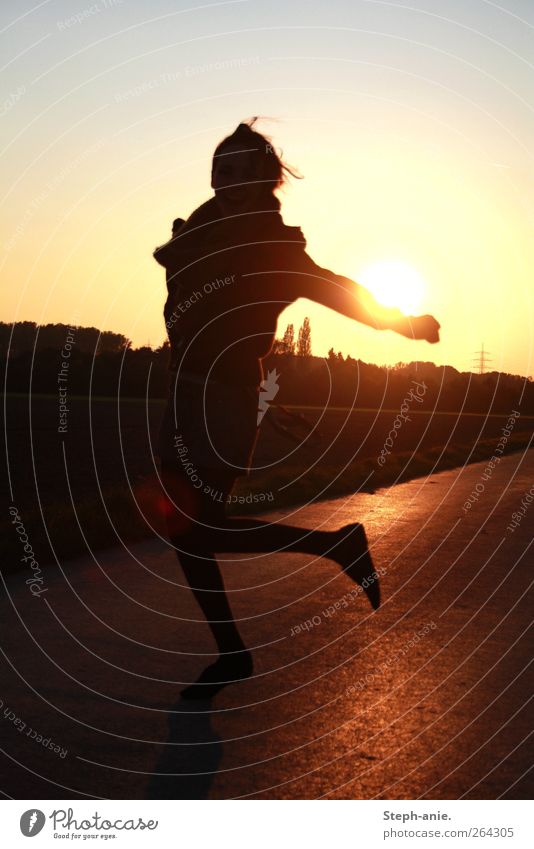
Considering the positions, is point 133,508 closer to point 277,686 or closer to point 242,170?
point 277,686

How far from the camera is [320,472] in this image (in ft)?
53.9

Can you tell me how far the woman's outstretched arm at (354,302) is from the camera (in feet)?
14.8

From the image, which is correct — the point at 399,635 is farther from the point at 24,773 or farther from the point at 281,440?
the point at 281,440

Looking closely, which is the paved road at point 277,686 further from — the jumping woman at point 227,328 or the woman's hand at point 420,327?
the woman's hand at point 420,327

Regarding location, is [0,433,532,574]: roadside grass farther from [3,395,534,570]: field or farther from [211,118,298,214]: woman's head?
[211,118,298,214]: woman's head

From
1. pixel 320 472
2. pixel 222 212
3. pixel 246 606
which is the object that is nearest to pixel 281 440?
pixel 320 472

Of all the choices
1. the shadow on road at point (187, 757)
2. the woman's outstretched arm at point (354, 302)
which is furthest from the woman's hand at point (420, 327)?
the shadow on road at point (187, 757)

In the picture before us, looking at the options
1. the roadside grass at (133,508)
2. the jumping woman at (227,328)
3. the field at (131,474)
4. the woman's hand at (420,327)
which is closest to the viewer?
the woman's hand at (420,327)

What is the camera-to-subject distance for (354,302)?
4559mm

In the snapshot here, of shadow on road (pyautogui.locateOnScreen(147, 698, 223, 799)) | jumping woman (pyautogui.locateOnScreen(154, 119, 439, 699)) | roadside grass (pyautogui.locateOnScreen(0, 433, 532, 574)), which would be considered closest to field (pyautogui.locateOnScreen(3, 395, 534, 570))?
roadside grass (pyautogui.locateOnScreen(0, 433, 532, 574))

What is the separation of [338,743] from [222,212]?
2.11m

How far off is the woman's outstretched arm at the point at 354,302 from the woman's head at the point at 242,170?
0.35m

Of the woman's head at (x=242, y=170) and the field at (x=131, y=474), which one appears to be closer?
the woman's head at (x=242, y=170)

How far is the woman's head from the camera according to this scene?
15.2 ft
